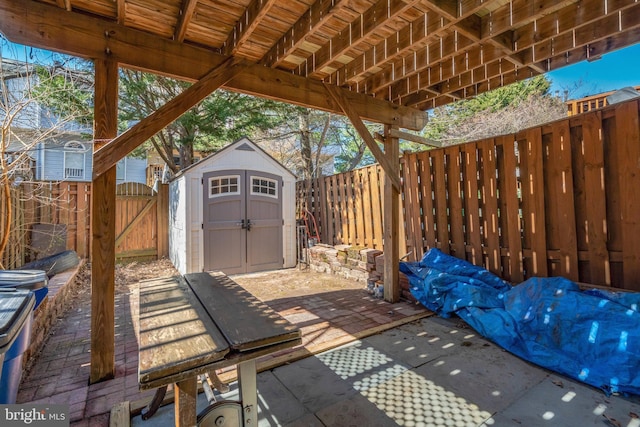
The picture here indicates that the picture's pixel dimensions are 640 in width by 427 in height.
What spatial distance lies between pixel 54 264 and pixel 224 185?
9.26 ft

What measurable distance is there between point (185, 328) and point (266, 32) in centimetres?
248

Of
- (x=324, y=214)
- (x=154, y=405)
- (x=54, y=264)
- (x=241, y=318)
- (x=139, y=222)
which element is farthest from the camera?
(x=139, y=222)

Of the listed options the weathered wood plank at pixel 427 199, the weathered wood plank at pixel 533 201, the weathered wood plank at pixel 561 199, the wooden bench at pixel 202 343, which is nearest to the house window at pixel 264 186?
the weathered wood plank at pixel 427 199

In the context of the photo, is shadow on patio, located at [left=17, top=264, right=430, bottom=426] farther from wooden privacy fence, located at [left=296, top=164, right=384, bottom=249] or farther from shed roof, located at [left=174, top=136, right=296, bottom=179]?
shed roof, located at [left=174, top=136, right=296, bottom=179]

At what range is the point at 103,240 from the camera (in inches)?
86.2

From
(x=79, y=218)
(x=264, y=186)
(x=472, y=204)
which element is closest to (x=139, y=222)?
(x=79, y=218)

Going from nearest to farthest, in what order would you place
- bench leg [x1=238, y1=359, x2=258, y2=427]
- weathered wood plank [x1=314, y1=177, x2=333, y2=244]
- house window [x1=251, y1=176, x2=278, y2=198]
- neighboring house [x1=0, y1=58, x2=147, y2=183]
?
bench leg [x1=238, y1=359, x2=258, y2=427] < neighboring house [x1=0, y1=58, x2=147, y2=183] < house window [x1=251, y1=176, x2=278, y2=198] < weathered wood plank [x1=314, y1=177, x2=333, y2=244]

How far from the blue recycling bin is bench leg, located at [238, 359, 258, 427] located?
1029 millimetres

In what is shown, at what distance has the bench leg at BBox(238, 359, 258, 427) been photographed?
4.76ft

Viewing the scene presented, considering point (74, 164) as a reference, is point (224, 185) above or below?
below

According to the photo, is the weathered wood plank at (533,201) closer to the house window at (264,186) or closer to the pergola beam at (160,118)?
the pergola beam at (160,118)

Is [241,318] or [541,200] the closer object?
[241,318]

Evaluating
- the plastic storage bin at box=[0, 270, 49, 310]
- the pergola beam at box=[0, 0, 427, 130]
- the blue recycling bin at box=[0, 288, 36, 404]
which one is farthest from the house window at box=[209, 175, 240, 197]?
the blue recycling bin at box=[0, 288, 36, 404]

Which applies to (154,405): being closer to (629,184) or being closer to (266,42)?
(266,42)
